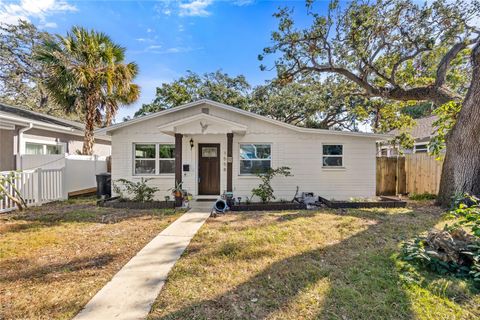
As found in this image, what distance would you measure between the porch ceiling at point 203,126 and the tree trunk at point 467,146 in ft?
22.6

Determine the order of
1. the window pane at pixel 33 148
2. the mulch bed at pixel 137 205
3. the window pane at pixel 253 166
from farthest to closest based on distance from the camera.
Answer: the window pane at pixel 33 148 → the window pane at pixel 253 166 → the mulch bed at pixel 137 205

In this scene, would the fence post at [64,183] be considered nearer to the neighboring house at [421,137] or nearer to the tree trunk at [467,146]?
the tree trunk at [467,146]

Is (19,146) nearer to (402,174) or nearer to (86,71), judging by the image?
(86,71)

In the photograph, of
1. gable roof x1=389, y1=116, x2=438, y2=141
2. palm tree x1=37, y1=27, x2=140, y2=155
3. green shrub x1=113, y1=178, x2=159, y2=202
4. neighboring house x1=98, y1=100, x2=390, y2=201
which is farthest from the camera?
gable roof x1=389, y1=116, x2=438, y2=141

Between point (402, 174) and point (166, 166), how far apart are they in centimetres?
1087

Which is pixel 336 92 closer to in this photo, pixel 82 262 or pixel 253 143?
pixel 253 143

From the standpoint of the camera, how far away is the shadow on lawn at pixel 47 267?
3.50 metres

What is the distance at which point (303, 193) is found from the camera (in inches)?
368

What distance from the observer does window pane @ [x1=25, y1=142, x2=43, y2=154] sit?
9836 mm

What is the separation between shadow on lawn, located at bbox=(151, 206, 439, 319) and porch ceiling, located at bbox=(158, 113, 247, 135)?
517 cm

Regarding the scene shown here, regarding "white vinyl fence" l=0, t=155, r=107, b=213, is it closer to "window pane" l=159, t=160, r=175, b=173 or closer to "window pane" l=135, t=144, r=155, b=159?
"window pane" l=135, t=144, r=155, b=159

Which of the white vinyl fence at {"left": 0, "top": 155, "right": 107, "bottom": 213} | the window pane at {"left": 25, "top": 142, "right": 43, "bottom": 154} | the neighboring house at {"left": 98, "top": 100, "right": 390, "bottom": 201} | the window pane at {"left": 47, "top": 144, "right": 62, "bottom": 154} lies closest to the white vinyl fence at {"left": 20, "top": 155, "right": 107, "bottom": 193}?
the white vinyl fence at {"left": 0, "top": 155, "right": 107, "bottom": 213}

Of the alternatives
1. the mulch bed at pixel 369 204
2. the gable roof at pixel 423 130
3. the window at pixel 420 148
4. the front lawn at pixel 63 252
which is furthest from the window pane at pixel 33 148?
the window at pixel 420 148

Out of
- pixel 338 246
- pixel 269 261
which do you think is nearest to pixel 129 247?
pixel 269 261
